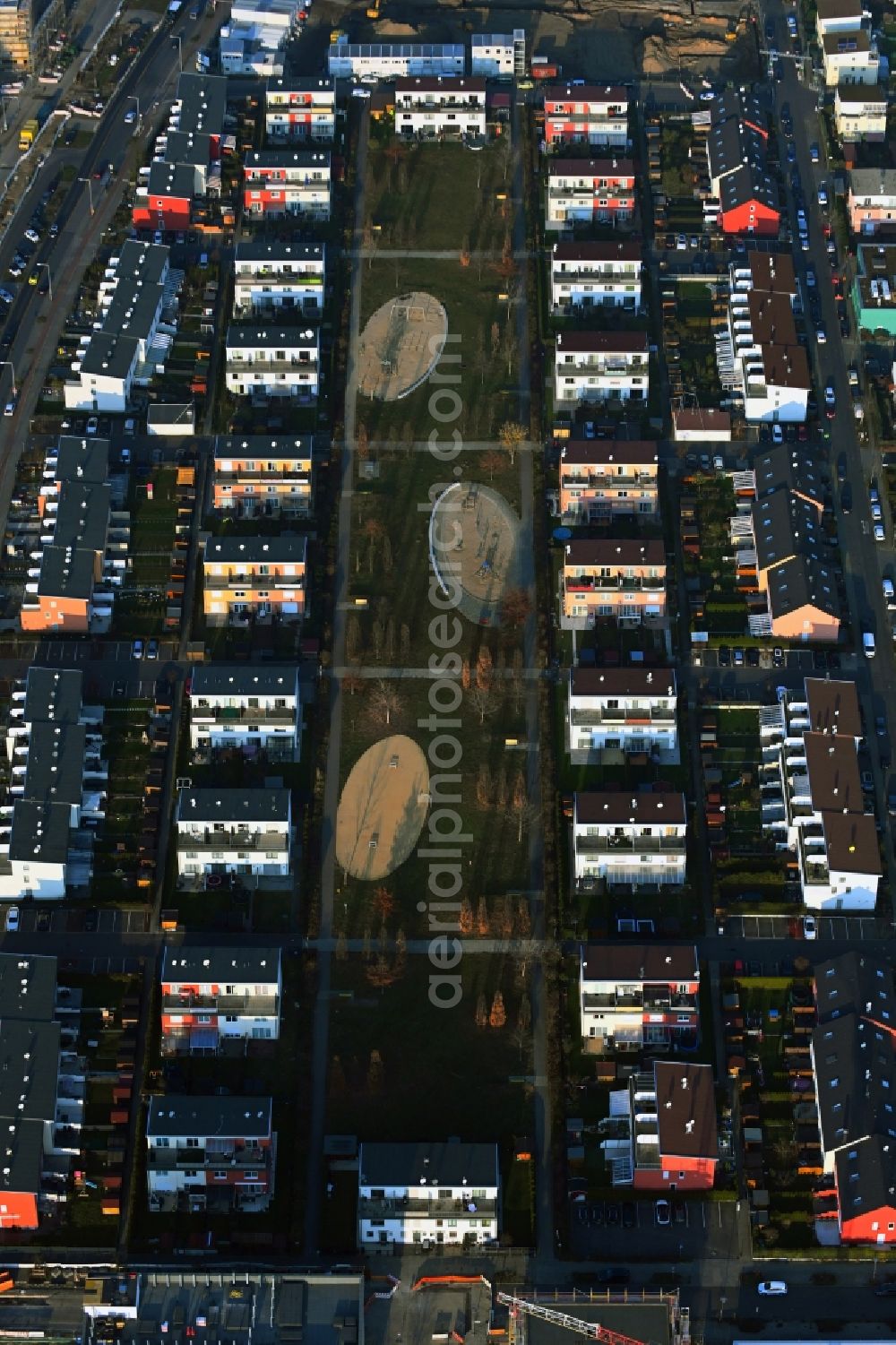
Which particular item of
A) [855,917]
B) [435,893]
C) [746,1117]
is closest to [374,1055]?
[435,893]

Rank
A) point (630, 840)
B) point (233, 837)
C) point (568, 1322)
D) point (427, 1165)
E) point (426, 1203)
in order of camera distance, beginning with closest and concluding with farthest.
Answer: point (568, 1322), point (426, 1203), point (427, 1165), point (630, 840), point (233, 837)

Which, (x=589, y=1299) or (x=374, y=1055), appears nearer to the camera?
(x=589, y=1299)

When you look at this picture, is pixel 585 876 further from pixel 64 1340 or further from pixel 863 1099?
pixel 64 1340

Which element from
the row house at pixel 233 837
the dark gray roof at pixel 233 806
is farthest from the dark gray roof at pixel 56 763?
the row house at pixel 233 837

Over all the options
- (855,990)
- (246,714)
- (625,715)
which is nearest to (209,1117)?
(246,714)

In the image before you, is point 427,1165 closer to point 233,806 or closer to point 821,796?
point 233,806

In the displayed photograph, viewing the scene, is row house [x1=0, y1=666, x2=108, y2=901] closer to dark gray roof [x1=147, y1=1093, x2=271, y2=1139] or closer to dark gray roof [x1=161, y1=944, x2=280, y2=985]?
dark gray roof [x1=161, y1=944, x2=280, y2=985]

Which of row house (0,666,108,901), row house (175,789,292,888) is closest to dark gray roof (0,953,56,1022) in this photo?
row house (0,666,108,901)
